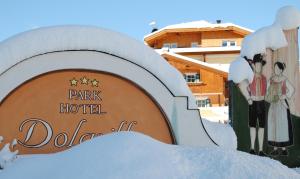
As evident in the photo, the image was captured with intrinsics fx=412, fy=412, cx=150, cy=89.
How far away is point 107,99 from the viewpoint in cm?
686

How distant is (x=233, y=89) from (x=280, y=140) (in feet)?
6.13

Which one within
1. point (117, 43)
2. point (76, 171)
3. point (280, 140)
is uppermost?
point (117, 43)

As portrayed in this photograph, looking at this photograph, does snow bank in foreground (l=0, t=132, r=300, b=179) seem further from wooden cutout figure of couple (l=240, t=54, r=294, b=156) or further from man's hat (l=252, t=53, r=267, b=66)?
man's hat (l=252, t=53, r=267, b=66)

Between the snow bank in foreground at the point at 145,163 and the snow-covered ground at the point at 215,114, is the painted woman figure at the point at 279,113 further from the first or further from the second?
the snow-covered ground at the point at 215,114

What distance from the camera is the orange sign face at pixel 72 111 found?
6.23m

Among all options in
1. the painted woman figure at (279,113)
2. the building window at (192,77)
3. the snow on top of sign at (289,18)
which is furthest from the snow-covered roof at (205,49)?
the painted woman figure at (279,113)

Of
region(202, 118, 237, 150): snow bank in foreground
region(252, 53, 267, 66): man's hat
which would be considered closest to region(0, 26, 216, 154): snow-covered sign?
region(202, 118, 237, 150): snow bank in foreground

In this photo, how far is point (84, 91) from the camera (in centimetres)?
670

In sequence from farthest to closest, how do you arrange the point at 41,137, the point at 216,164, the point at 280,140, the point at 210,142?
the point at 280,140 → the point at 210,142 → the point at 41,137 → the point at 216,164

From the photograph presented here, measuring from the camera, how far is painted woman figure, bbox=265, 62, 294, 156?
32.2ft

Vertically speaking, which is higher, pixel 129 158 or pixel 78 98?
pixel 78 98

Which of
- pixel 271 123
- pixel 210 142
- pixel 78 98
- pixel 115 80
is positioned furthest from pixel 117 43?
pixel 271 123

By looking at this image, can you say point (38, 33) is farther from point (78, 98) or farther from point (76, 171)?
point (76, 171)

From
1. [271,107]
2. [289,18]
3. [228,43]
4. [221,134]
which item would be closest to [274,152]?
[271,107]
